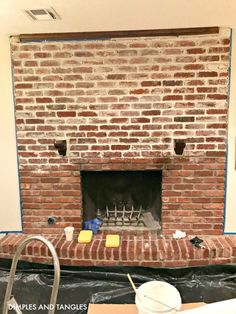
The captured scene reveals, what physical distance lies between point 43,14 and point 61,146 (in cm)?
111

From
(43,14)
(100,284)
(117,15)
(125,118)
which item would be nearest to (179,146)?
(125,118)

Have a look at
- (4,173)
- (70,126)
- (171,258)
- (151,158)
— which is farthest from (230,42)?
(4,173)

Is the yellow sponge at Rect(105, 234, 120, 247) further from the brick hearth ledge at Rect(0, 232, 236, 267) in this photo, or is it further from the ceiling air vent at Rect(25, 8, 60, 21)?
the ceiling air vent at Rect(25, 8, 60, 21)

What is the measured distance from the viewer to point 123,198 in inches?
115

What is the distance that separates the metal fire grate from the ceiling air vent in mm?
1858

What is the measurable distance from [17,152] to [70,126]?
0.60 m

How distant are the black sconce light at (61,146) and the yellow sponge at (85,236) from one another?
80 centimetres

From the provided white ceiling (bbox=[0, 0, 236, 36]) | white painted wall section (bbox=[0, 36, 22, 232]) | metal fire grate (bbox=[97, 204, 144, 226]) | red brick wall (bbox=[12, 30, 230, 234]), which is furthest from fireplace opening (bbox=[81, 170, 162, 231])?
white ceiling (bbox=[0, 0, 236, 36])

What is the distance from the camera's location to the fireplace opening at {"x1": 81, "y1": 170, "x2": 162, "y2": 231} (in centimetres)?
285

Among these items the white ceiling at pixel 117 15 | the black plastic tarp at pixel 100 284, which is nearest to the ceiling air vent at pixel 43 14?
the white ceiling at pixel 117 15

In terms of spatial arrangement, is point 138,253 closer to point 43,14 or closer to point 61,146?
point 61,146

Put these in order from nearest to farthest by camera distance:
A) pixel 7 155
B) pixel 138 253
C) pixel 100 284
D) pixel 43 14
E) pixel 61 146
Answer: pixel 43 14
pixel 100 284
pixel 138 253
pixel 61 146
pixel 7 155

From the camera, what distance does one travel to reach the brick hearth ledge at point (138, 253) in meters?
2.48

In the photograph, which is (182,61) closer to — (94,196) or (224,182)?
(224,182)
